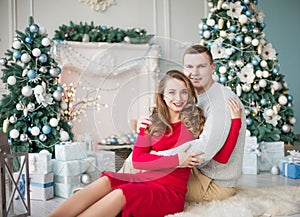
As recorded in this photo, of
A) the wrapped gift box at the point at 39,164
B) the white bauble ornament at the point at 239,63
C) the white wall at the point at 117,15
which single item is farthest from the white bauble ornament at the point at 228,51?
the wrapped gift box at the point at 39,164

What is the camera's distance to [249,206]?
2084 millimetres

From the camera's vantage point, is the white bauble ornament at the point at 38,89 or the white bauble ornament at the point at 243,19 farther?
the white bauble ornament at the point at 243,19

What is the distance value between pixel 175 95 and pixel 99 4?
3.20 meters

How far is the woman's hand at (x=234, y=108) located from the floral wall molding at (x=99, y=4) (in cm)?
284

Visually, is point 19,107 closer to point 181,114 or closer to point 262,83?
point 181,114

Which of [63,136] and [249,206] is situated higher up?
[63,136]

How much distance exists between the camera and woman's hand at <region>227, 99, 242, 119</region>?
2.09 m

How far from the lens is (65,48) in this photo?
4164mm

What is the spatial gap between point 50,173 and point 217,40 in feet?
6.35

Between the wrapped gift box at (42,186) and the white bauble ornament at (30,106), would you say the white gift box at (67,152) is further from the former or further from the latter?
the white bauble ornament at (30,106)

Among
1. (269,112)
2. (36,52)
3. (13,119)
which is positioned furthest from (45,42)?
(269,112)

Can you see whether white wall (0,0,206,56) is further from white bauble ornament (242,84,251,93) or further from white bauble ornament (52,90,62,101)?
white bauble ornament (242,84,251,93)

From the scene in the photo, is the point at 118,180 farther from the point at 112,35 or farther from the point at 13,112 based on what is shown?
the point at 112,35

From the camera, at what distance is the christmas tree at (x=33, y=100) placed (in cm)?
299
